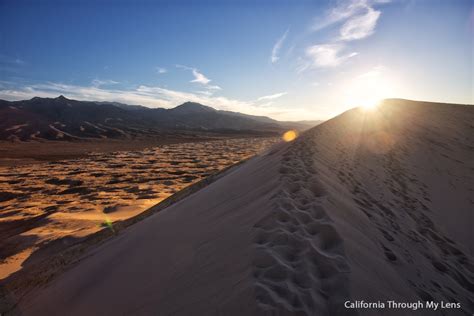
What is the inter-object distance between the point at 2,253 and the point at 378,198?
8121 millimetres

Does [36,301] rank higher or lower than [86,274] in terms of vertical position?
lower

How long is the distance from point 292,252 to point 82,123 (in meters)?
71.2

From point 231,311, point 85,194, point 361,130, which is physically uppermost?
point 361,130

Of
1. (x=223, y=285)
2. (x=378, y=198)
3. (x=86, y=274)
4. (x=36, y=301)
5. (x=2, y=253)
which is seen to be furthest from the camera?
(x=2, y=253)

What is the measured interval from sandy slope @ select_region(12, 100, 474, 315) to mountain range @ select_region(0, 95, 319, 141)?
45720 mm

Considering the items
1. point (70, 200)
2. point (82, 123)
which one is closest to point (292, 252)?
point (70, 200)

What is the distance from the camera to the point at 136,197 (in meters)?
9.95

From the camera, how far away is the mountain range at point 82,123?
152 feet

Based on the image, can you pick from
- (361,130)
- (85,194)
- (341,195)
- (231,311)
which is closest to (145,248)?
(231,311)

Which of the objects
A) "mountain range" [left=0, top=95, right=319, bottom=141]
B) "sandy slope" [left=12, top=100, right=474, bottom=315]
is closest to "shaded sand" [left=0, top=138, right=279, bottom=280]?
"sandy slope" [left=12, top=100, right=474, bottom=315]

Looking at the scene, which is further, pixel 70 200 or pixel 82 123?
pixel 82 123

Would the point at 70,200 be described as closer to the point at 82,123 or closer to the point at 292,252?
the point at 292,252

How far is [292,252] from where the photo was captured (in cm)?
262

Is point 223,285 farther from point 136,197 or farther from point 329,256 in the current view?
point 136,197
